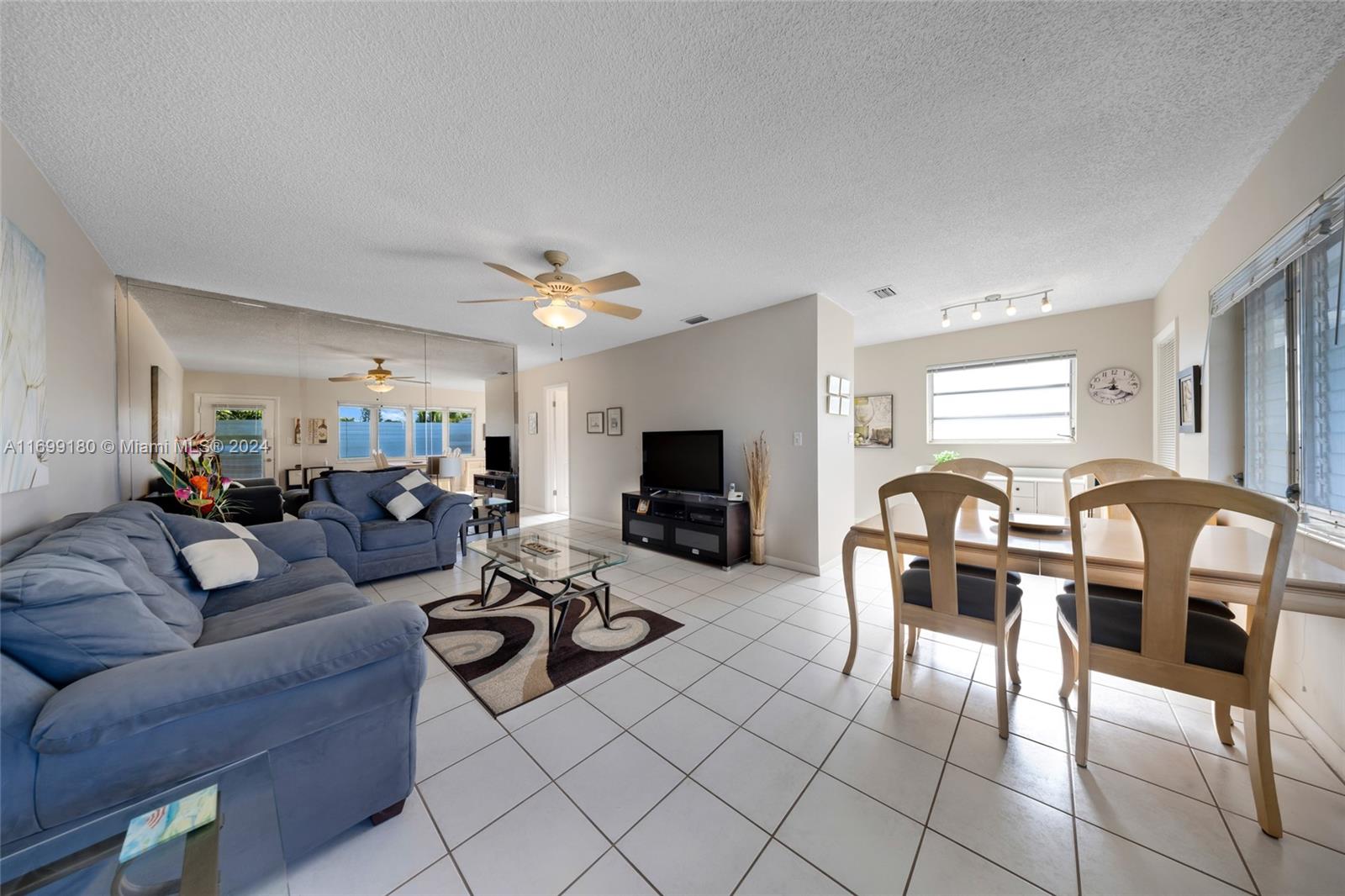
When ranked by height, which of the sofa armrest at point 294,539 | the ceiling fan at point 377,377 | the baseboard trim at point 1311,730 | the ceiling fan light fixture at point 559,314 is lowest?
the baseboard trim at point 1311,730

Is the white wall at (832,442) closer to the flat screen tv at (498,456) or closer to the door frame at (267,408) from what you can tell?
the flat screen tv at (498,456)

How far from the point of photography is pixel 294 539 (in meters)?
2.88

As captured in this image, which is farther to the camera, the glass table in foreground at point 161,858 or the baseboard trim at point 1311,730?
the baseboard trim at point 1311,730

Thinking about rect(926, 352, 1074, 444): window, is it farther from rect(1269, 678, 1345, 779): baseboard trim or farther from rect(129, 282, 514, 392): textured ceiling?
rect(129, 282, 514, 392): textured ceiling

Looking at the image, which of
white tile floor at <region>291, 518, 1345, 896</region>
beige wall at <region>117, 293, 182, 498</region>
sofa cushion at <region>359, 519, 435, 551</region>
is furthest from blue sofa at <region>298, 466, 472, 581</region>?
white tile floor at <region>291, 518, 1345, 896</region>

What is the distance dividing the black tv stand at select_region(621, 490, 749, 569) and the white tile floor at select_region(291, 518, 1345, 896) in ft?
5.86

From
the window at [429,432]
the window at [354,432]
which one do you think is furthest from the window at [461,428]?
the window at [354,432]

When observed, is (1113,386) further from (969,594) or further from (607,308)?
(607,308)

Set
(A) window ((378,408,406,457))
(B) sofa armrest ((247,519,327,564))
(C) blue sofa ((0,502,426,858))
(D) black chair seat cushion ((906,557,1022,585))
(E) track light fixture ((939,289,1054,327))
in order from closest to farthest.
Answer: (C) blue sofa ((0,502,426,858)) < (D) black chair seat cushion ((906,557,1022,585)) < (B) sofa armrest ((247,519,327,564)) < (E) track light fixture ((939,289,1054,327)) < (A) window ((378,408,406,457))

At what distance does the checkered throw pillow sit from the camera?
13.3ft

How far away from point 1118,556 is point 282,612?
3.67 meters

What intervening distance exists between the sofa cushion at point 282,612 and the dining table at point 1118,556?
2604 millimetres

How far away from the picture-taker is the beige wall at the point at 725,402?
3998mm

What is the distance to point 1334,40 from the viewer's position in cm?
146
